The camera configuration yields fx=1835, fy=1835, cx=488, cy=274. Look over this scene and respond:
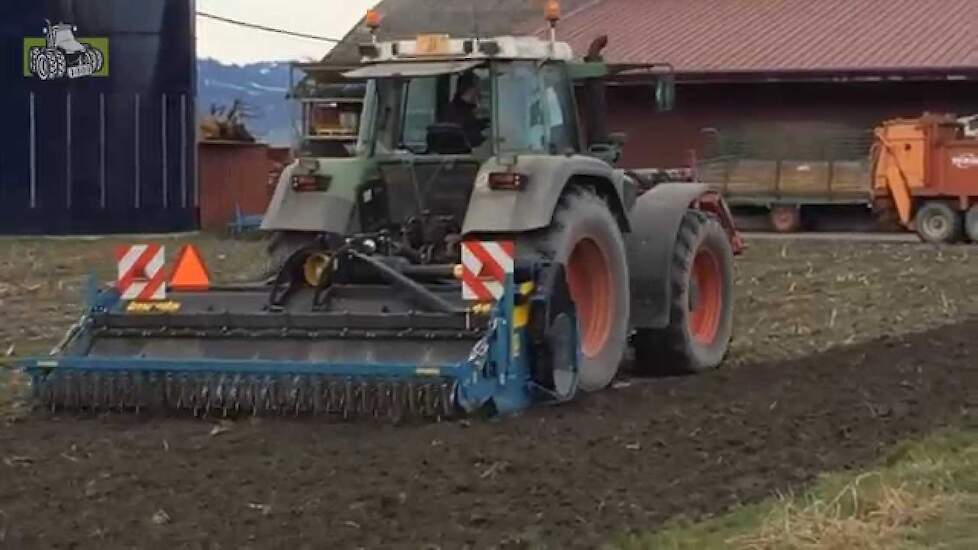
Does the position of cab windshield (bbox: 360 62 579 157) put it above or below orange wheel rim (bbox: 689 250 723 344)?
above

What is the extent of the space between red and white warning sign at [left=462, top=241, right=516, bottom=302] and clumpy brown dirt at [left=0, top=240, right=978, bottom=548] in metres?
0.71

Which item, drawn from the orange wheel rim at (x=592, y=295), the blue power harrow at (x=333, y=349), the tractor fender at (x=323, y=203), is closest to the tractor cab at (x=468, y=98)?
the tractor fender at (x=323, y=203)

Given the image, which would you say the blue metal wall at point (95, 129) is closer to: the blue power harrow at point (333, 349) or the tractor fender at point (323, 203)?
the tractor fender at point (323, 203)

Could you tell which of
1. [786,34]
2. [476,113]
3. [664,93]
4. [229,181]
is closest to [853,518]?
[476,113]

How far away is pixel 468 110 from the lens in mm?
11281

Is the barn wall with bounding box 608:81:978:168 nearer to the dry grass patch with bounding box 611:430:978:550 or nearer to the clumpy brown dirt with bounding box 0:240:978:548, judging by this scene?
the clumpy brown dirt with bounding box 0:240:978:548

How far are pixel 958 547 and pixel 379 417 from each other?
3776 millimetres

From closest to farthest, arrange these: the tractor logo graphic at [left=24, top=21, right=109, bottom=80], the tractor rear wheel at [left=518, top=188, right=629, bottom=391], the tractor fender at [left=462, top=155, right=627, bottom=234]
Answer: the tractor fender at [left=462, top=155, right=627, bottom=234] → the tractor rear wheel at [left=518, top=188, right=629, bottom=391] → the tractor logo graphic at [left=24, top=21, right=109, bottom=80]

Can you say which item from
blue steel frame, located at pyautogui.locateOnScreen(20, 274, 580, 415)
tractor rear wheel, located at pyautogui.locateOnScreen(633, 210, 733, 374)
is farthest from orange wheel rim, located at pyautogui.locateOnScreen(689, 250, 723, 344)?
blue steel frame, located at pyautogui.locateOnScreen(20, 274, 580, 415)

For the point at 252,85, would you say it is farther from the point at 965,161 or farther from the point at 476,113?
the point at 476,113

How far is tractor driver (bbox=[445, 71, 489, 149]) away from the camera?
11.2 meters

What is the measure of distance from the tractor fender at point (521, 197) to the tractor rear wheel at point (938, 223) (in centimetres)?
1953

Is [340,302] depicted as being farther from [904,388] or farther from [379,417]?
[904,388]

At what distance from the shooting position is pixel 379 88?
11.6m
